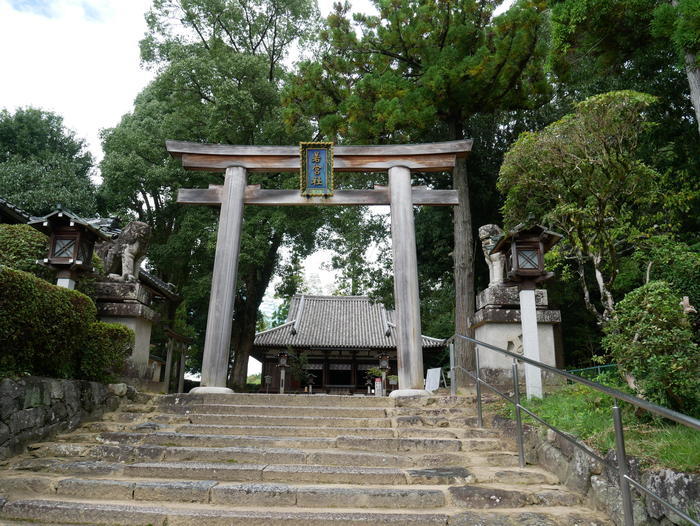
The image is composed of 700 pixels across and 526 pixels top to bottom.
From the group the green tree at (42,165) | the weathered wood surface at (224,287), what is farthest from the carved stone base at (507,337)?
the green tree at (42,165)

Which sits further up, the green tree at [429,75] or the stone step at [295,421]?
the green tree at [429,75]

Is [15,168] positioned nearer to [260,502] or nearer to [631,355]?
[260,502]

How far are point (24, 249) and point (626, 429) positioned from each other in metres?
6.98

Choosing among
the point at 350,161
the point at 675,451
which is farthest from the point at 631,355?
the point at 350,161

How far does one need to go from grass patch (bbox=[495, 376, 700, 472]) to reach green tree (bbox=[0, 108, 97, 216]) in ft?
50.0

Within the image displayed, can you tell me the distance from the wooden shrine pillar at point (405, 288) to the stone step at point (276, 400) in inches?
23.6

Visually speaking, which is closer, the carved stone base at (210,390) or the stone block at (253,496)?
the stone block at (253,496)

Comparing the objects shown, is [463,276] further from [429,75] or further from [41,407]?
[41,407]

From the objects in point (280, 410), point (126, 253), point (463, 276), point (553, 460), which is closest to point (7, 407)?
point (280, 410)

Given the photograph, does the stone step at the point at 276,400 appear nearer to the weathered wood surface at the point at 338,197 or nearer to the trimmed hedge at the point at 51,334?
the trimmed hedge at the point at 51,334

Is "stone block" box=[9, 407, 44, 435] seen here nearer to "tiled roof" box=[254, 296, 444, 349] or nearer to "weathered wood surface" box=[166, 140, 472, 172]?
"weathered wood surface" box=[166, 140, 472, 172]

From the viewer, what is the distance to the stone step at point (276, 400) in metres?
5.41

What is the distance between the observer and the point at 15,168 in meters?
15.8

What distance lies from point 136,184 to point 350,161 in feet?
34.7
